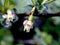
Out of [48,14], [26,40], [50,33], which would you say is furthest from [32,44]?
[48,14]

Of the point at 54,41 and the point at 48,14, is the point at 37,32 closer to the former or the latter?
the point at 54,41

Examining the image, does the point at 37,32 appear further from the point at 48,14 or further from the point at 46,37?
the point at 48,14

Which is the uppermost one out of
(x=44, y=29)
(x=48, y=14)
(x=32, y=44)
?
(x=48, y=14)

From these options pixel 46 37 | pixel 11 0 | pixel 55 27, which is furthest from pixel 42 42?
pixel 11 0

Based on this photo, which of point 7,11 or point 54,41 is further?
point 54,41

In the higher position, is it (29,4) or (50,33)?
(29,4)

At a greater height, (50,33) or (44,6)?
(44,6)

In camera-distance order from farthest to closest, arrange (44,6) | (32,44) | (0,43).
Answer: (32,44)
(0,43)
(44,6)

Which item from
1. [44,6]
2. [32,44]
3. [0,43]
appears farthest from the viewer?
[32,44]

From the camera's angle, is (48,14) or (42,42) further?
(42,42)
